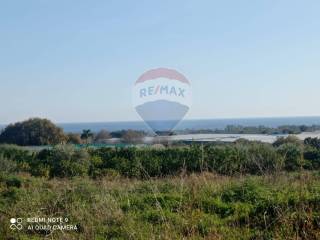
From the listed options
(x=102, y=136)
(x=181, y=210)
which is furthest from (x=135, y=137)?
(x=181, y=210)

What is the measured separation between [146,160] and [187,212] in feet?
33.7

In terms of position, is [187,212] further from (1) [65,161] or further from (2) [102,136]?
(2) [102,136]

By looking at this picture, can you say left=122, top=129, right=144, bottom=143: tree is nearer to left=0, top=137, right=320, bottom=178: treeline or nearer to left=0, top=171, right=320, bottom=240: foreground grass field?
left=0, top=137, right=320, bottom=178: treeline

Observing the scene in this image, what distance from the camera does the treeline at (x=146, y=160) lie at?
14992mm

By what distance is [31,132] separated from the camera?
2680cm

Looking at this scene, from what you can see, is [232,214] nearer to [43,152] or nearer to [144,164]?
[144,164]

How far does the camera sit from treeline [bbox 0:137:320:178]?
1499cm

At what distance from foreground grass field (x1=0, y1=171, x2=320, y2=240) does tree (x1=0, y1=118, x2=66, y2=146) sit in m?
18.0

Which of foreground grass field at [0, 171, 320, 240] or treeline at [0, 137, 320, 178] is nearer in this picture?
foreground grass field at [0, 171, 320, 240]

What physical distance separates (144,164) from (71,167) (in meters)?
2.47

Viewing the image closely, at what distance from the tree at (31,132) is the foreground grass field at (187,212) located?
58.9 feet

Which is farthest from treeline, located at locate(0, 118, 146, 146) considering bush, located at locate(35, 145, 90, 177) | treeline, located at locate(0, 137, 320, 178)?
bush, located at locate(35, 145, 90, 177)

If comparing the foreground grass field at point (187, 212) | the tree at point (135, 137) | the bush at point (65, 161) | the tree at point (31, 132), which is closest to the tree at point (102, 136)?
the tree at point (31, 132)

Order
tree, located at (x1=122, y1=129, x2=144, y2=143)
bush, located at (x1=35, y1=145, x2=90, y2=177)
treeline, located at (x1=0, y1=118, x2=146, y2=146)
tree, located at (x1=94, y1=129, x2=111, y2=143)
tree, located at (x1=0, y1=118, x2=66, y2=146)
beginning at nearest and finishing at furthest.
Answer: bush, located at (x1=35, y1=145, x2=90, y2=177) → tree, located at (x1=122, y1=129, x2=144, y2=143) → treeline, located at (x1=0, y1=118, x2=146, y2=146) → tree, located at (x1=0, y1=118, x2=66, y2=146) → tree, located at (x1=94, y1=129, x2=111, y2=143)
